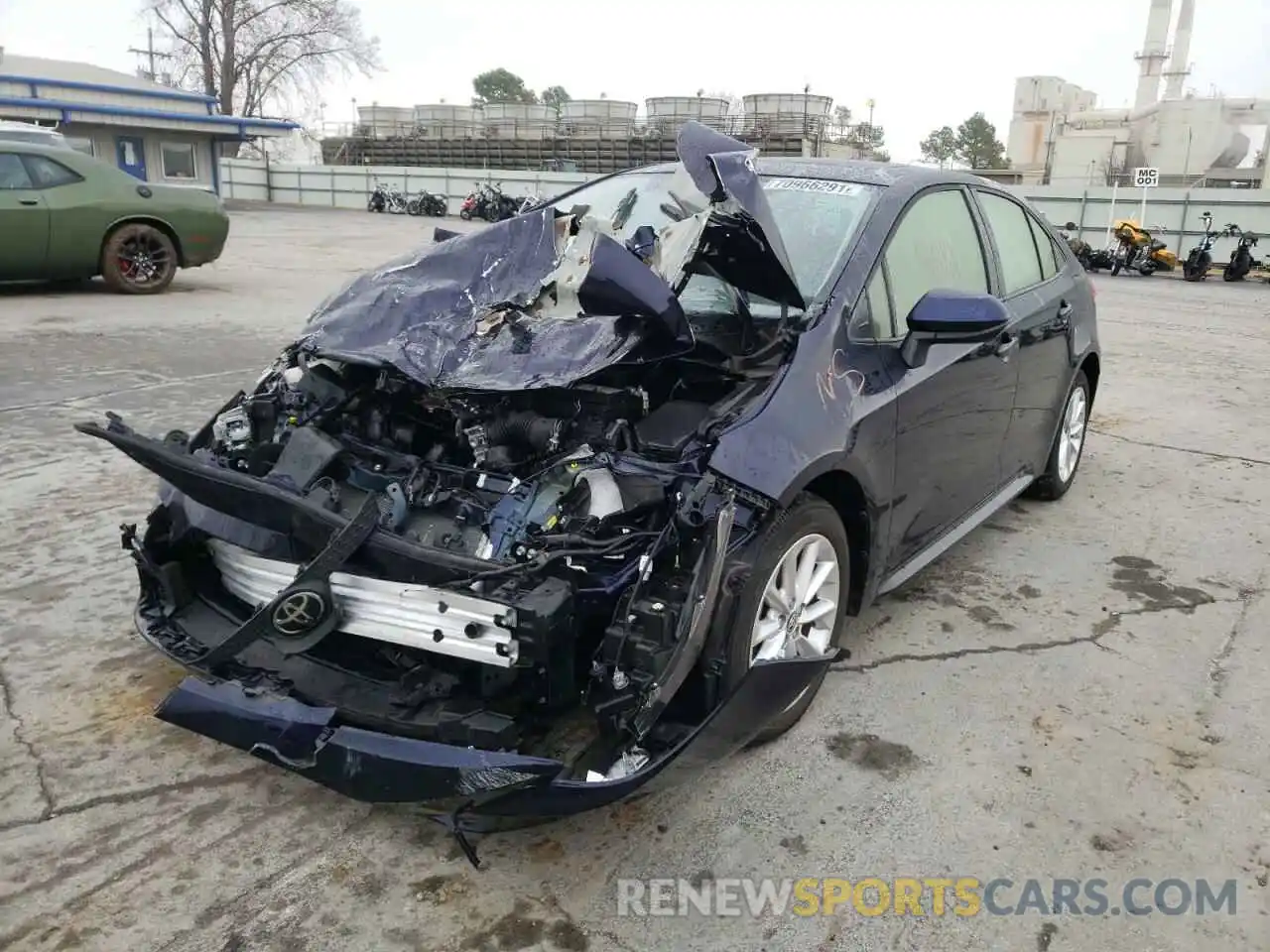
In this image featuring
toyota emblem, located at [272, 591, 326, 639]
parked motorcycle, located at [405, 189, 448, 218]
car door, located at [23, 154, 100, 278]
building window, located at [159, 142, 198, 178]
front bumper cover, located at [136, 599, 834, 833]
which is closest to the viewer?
front bumper cover, located at [136, 599, 834, 833]

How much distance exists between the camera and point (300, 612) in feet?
8.06

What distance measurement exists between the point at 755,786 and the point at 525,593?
0.98 metres

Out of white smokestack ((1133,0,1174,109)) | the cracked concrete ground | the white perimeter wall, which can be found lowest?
the cracked concrete ground

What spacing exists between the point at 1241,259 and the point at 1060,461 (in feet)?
59.4

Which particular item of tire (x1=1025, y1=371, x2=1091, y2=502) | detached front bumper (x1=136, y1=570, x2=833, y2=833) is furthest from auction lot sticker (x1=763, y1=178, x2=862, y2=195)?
tire (x1=1025, y1=371, x2=1091, y2=502)

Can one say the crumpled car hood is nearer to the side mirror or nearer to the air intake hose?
the air intake hose

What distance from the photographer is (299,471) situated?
112 inches

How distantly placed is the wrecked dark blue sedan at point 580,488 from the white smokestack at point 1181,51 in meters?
73.7

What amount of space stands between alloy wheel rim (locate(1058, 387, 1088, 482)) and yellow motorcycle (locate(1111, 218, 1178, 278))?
1765 centimetres

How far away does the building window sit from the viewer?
101ft

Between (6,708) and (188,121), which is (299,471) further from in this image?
(188,121)

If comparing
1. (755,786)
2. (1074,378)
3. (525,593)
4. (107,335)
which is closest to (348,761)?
(525,593)

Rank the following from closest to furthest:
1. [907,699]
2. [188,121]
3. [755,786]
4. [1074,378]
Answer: [755,786]
[907,699]
[1074,378]
[188,121]

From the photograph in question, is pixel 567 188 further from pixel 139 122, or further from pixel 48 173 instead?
pixel 139 122
